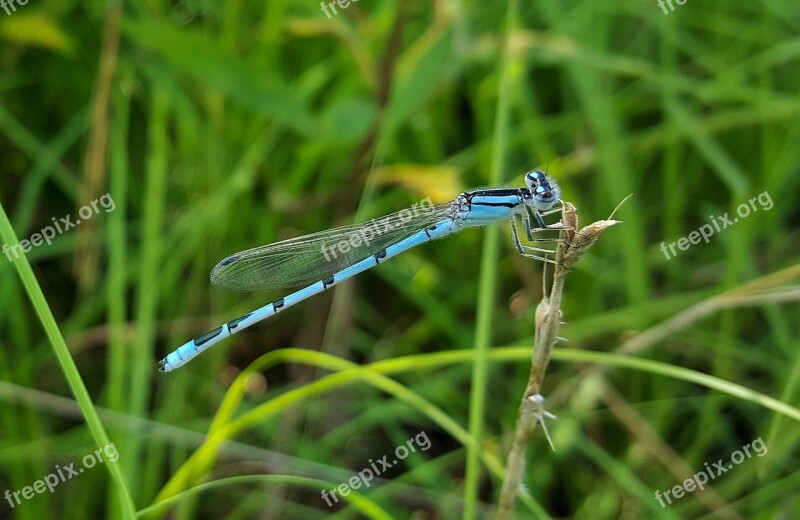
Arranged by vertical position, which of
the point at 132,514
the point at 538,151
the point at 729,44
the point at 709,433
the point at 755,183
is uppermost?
the point at 729,44

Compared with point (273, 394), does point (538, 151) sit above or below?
above

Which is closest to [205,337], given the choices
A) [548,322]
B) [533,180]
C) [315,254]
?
[315,254]

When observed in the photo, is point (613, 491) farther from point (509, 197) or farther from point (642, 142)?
point (642, 142)

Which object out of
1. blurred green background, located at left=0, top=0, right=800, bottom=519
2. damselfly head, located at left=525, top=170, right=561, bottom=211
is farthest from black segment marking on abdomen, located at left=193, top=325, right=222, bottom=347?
damselfly head, located at left=525, top=170, right=561, bottom=211

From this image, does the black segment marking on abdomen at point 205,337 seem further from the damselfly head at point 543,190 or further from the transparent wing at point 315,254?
the damselfly head at point 543,190

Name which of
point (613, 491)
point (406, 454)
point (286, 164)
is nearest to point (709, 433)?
point (613, 491)
